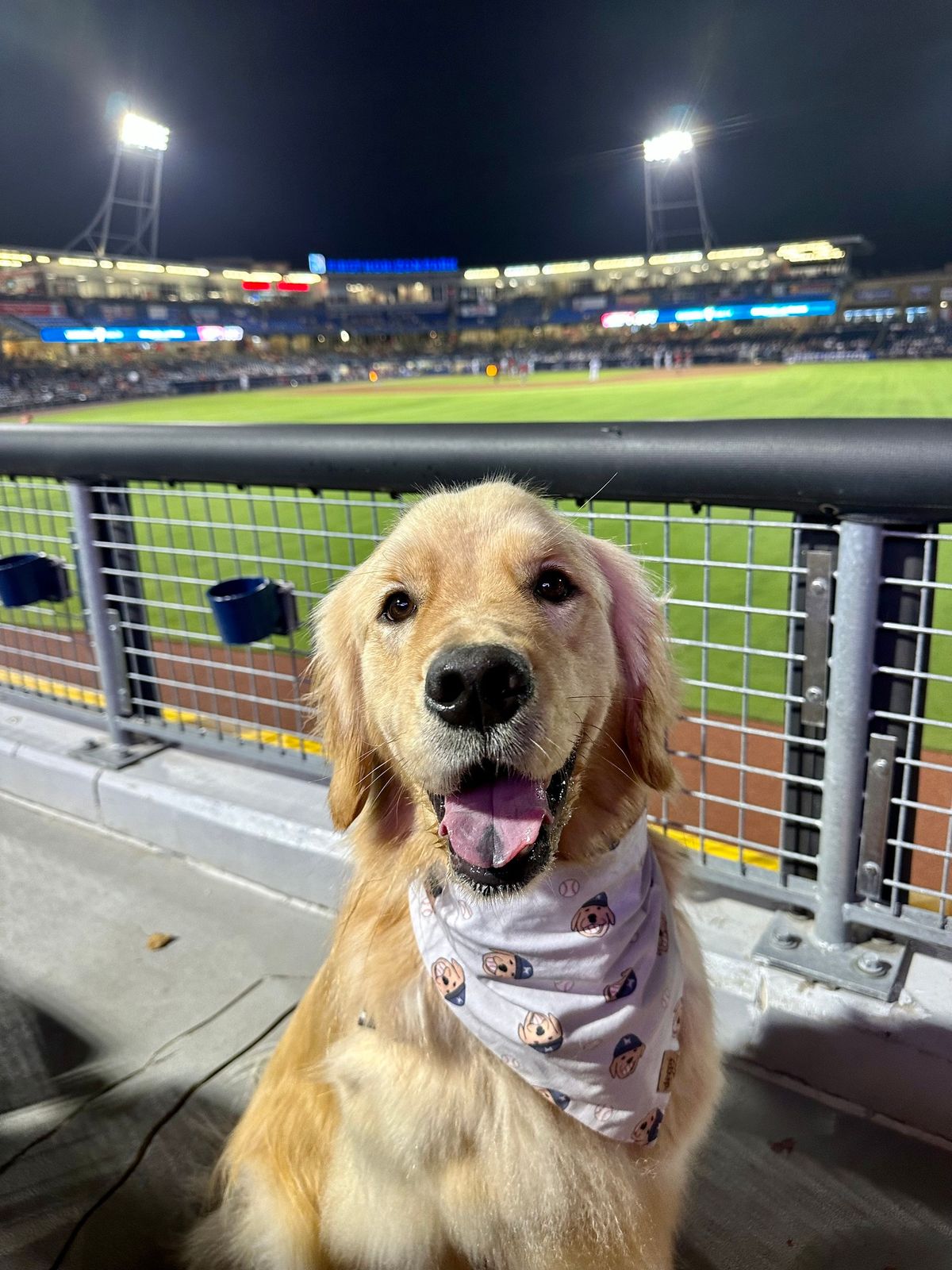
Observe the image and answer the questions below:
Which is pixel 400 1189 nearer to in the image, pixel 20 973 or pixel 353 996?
pixel 353 996

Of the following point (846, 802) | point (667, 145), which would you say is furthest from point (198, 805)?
point (667, 145)

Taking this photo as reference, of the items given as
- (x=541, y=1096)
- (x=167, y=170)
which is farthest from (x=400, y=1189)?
(x=167, y=170)

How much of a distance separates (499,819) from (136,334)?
5890cm

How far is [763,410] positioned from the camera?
19.9 meters

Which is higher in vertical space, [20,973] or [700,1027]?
[700,1027]

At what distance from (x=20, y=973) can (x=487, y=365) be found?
54.9 metres

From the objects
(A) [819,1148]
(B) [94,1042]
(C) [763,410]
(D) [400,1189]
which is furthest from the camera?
(C) [763,410]

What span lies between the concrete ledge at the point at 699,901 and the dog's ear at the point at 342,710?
263mm

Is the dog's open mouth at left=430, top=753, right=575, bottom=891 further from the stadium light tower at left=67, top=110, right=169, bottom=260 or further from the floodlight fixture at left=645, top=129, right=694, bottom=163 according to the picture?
the stadium light tower at left=67, top=110, right=169, bottom=260

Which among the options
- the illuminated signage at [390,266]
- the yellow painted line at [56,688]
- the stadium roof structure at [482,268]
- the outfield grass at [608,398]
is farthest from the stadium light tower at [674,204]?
the yellow painted line at [56,688]

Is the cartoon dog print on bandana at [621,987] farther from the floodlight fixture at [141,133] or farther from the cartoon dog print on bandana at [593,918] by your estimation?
the floodlight fixture at [141,133]

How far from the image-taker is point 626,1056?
1521 millimetres

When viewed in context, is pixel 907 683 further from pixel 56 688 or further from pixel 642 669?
pixel 56 688

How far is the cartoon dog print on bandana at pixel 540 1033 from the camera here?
149 cm
